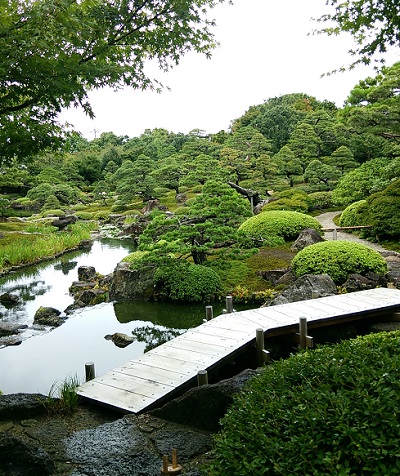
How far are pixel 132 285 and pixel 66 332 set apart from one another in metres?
2.22

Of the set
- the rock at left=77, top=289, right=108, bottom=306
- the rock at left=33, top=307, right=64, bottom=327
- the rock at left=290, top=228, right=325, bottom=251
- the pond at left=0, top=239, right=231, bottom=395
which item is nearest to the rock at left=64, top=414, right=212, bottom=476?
the pond at left=0, top=239, right=231, bottom=395

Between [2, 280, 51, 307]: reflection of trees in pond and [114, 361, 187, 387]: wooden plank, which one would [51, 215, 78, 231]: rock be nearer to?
[2, 280, 51, 307]: reflection of trees in pond

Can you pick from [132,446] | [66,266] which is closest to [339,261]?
[132,446]

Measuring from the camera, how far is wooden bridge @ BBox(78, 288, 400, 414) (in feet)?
14.5

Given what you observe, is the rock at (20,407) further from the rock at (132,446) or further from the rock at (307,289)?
the rock at (307,289)

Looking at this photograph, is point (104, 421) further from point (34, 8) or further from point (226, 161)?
point (226, 161)

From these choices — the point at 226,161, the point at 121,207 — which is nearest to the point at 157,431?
the point at 226,161

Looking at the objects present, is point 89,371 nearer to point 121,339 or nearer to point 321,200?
point 121,339

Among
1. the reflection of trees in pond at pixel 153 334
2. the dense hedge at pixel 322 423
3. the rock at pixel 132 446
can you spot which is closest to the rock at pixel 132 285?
the reflection of trees in pond at pixel 153 334

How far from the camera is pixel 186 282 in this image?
32.4ft

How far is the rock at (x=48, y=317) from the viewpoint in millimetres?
9164

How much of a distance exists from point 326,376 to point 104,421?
264 centimetres

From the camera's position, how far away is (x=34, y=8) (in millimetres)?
2873

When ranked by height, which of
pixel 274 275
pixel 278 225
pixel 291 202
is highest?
pixel 291 202
